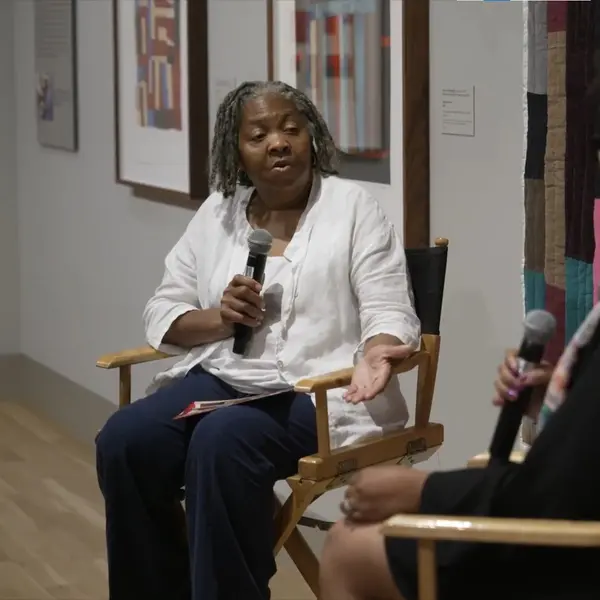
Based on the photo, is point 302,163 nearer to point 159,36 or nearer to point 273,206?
point 273,206

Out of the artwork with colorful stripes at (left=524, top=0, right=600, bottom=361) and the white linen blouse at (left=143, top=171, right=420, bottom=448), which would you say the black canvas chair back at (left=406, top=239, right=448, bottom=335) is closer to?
the white linen blouse at (left=143, top=171, right=420, bottom=448)

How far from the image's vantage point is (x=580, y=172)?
263 cm

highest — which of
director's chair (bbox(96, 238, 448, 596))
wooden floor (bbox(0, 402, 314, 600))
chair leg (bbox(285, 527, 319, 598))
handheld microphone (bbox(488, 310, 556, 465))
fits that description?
handheld microphone (bbox(488, 310, 556, 465))

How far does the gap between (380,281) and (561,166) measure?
1.48ft

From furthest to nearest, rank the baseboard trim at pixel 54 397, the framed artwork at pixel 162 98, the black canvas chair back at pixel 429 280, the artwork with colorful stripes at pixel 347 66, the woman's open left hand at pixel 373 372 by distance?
1. the baseboard trim at pixel 54 397
2. the framed artwork at pixel 162 98
3. the artwork with colorful stripes at pixel 347 66
4. the black canvas chair back at pixel 429 280
5. the woman's open left hand at pixel 373 372

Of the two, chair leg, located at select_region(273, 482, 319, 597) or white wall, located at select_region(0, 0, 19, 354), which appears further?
white wall, located at select_region(0, 0, 19, 354)

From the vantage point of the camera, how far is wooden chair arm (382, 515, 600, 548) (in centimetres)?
162

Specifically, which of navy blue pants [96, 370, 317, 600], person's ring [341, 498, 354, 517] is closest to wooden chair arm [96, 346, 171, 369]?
navy blue pants [96, 370, 317, 600]

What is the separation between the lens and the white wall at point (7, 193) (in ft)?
19.8

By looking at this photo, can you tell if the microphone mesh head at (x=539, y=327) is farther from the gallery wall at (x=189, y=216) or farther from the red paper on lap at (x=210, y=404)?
the gallery wall at (x=189, y=216)

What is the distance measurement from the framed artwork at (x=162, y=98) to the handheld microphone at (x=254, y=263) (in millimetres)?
1454

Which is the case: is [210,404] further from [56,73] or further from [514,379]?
[56,73]

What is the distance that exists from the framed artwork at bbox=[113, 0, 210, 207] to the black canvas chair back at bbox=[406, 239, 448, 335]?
1493mm

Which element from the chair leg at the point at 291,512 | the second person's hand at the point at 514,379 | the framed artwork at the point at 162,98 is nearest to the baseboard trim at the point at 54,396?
the framed artwork at the point at 162,98
